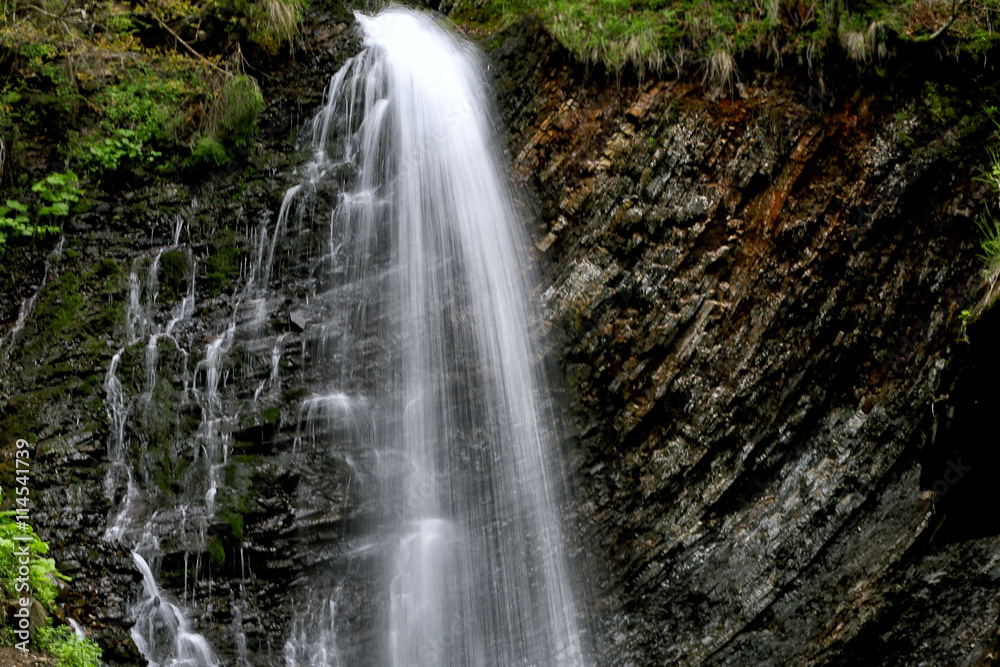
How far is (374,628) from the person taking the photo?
564cm

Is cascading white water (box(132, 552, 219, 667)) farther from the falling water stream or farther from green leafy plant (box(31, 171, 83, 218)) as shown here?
green leafy plant (box(31, 171, 83, 218))

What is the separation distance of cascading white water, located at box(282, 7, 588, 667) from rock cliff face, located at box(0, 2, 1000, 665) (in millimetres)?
322

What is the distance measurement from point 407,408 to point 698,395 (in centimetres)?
268

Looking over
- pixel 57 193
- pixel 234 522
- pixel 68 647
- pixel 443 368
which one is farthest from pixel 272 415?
pixel 57 193

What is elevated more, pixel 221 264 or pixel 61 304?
pixel 221 264

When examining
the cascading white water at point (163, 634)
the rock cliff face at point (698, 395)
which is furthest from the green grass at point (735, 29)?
the cascading white water at point (163, 634)

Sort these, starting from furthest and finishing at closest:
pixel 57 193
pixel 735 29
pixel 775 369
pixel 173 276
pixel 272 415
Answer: pixel 57 193
pixel 173 276
pixel 735 29
pixel 272 415
pixel 775 369

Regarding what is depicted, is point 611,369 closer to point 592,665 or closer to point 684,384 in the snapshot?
point 684,384

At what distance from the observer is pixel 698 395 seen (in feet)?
18.4

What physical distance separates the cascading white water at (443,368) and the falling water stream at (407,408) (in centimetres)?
1

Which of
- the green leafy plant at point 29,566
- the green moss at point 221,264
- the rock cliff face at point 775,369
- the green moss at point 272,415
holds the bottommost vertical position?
the green leafy plant at point 29,566

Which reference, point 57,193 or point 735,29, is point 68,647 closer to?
point 57,193

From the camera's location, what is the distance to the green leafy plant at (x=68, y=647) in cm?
469

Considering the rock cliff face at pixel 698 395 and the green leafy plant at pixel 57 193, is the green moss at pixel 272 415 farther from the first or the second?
the green leafy plant at pixel 57 193
